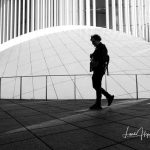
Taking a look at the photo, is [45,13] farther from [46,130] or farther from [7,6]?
[46,130]

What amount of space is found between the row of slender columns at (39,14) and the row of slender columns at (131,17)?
3.62 meters

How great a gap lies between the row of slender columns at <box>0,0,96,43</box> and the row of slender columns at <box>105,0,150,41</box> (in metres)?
3.62

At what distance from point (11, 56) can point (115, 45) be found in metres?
8.57

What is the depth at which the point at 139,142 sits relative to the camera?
95.1 inches

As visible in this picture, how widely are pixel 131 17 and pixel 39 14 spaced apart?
68.5 feet

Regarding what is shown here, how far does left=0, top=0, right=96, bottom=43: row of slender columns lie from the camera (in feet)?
121

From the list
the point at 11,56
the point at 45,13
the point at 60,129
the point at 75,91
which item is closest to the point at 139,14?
the point at 45,13

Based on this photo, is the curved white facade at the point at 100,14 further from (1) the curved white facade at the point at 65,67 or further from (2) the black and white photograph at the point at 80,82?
(1) the curved white facade at the point at 65,67

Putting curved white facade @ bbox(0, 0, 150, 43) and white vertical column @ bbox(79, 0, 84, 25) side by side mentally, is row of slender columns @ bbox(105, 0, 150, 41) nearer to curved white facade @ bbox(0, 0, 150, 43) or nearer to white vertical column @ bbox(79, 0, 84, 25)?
curved white facade @ bbox(0, 0, 150, 43)

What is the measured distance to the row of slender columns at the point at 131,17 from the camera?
1359 inches
